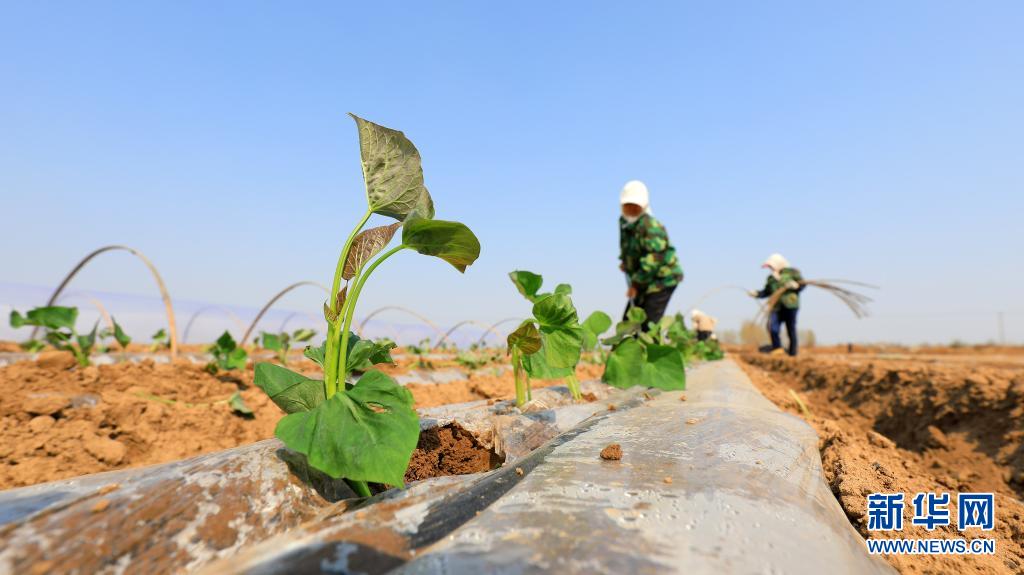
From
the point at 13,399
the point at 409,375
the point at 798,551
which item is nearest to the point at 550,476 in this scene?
the point at 798,551

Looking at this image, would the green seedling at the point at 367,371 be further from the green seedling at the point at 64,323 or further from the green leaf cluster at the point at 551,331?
the green seedling at the point at 64,323

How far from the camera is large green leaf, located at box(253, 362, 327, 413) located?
100 cm

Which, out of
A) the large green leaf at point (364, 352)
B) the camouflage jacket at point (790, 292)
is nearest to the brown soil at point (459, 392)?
the large green leaf at point (364, 352)

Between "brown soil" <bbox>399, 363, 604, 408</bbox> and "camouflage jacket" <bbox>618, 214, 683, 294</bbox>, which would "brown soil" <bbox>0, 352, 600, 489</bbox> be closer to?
"brown soil" <bbox>399, 363, 604, 408</bbox>

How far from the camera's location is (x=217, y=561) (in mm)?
763

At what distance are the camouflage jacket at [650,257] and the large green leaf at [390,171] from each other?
13.0 feet

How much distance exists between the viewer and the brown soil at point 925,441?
114 cm

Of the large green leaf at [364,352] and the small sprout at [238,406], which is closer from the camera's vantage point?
the large green leaf at [364,352]

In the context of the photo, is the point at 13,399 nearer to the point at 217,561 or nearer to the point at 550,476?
the point at 217,561

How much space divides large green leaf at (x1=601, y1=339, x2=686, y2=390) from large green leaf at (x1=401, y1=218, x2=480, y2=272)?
1.09 m

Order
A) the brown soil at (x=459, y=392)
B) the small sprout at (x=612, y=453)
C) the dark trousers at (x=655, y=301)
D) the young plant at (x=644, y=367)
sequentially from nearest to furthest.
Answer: the small sprout at (x=612, y=453), the young plant at (x=644, y=367), the brown soil at (x=459, y=392), the dark trousers at (x=655, y=301)

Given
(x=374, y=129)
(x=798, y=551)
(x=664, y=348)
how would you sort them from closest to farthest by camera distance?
(x=798, y=551) < (x=374, y=129) < (x=664, y=348)

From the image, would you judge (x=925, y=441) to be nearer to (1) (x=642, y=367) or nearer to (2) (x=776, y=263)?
(1) (x=642, y=367)

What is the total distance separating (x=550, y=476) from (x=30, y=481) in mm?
1695
